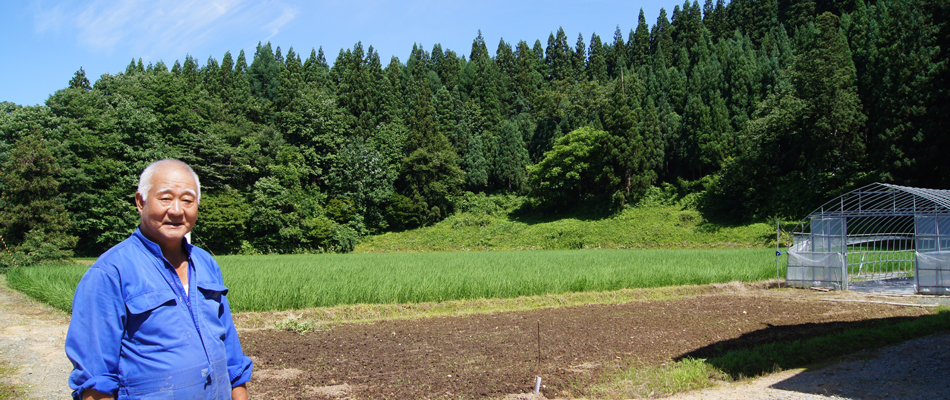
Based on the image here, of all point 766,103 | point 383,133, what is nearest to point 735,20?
point 766,103

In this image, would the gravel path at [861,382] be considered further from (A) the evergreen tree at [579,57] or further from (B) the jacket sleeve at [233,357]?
(A) the evergreen tree at [579,57]

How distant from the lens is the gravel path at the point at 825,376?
5938mm

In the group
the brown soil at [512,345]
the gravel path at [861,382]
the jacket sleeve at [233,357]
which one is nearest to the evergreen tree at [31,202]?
the brown soil at [512,345]

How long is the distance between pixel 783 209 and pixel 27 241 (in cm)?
4269

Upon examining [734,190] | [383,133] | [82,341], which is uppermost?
[383,133]

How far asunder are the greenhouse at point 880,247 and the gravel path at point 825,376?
24.6ft

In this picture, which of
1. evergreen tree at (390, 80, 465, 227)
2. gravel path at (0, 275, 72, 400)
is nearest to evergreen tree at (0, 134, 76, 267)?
gravel path at (0, 275, 72, 400)

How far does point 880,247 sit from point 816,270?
7.31 feet

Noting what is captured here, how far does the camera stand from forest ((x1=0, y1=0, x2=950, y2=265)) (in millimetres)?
29844

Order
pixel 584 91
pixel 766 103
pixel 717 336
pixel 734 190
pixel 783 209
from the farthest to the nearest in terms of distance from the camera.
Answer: pixel 584 91 < pixel 766 103 < pixel 734 190 < pixel 783 209 < pixel 717 336

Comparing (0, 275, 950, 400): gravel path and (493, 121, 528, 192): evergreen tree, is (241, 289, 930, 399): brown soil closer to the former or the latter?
(0, 275, 950, 400): gravel path

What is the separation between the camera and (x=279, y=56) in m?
80.4

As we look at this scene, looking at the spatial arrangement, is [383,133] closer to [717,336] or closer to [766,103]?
[766,103]

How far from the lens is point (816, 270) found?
16922mm
